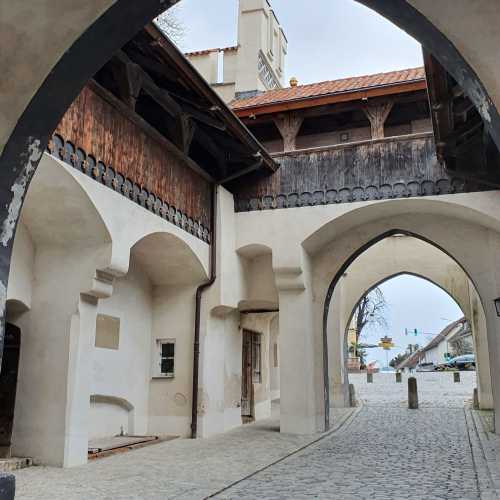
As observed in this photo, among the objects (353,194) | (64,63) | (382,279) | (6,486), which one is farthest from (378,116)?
(6,486)

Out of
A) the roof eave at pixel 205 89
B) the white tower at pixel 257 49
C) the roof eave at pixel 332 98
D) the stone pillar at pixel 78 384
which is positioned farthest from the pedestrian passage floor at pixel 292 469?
the white tower at pixel 257 49

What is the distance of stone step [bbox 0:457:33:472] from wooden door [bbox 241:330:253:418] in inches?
273

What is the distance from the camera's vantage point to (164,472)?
7.66m

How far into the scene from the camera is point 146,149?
30.6ft

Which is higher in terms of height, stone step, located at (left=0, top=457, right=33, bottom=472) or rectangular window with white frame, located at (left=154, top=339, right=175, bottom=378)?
rectangular window with white frame, located at (left=154, top=339, right=175, bottom=378)

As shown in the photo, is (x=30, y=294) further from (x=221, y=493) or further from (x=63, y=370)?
(x=221, y=493)

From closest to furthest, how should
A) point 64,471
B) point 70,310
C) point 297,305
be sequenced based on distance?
point 64,471 < point 70,310 < point 297,305

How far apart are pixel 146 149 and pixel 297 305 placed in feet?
15.5

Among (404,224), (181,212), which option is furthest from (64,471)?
(404,224)

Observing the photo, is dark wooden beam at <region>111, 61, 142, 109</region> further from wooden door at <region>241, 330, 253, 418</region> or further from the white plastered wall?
wooden door at <region>241, 330, 253, 418</region>

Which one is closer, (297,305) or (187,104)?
(187,104)

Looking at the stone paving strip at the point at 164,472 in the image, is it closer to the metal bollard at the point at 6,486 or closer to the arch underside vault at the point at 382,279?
the metal bollard at the point at 6,486

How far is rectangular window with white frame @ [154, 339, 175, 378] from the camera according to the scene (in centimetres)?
1182

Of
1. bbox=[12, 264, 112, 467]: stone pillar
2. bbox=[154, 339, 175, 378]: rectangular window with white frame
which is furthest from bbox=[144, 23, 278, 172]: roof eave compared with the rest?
bbox=[154, 339, 175, 378]: rectangular window with white frame
